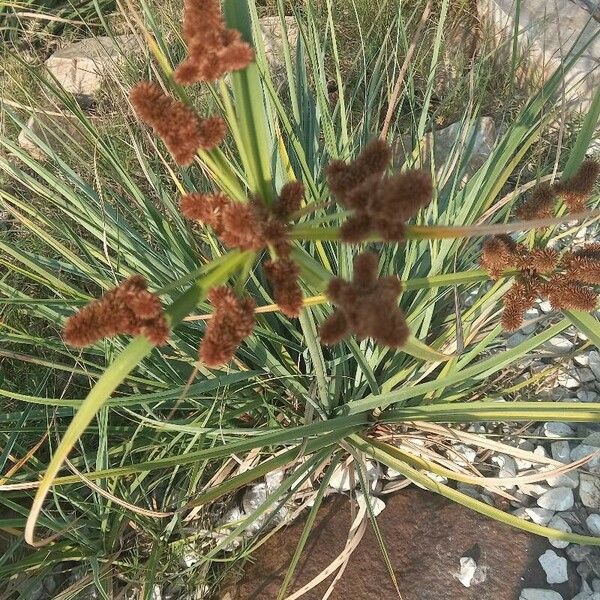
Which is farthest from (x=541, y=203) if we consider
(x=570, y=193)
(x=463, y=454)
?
(x=463, y=454)

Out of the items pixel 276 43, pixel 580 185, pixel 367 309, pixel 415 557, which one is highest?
pixel 367 309

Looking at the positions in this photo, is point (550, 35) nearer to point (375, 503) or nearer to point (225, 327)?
point (375, 503)

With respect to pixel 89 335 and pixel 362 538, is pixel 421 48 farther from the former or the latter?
pixel 89 335

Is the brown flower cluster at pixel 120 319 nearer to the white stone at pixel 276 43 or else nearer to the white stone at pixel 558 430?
the white stone at pixel 558 430

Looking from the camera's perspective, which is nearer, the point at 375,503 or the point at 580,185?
the point at 580,185

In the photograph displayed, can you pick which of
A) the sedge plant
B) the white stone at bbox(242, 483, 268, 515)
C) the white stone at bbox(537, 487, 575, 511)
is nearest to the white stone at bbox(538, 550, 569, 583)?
the white stone at bbox(537, 487, 575, 511)

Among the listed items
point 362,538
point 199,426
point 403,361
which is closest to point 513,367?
point 403,361

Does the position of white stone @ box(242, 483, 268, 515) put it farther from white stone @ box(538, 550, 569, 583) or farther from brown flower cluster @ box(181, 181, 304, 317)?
brown flower cluster @ box(181, 181, 304, 317)
